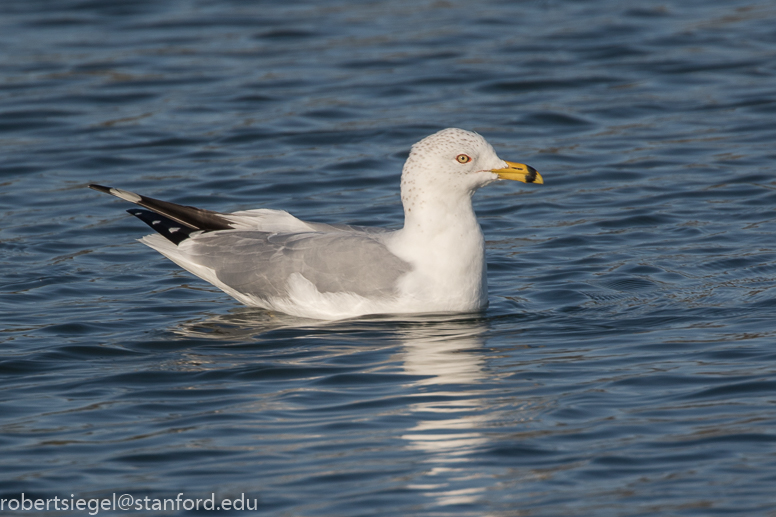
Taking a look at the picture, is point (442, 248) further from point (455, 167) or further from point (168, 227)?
point (168, 227)

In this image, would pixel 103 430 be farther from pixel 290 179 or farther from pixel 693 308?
pixel 290 179

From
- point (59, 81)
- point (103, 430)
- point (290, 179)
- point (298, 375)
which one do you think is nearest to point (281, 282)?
point (298, 375)

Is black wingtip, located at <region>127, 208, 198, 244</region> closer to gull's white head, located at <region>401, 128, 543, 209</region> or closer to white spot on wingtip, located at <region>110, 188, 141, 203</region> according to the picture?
white spot on wingtip, located at <region>110, 188, 141, 203</region>

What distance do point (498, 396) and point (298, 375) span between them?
1.35 m

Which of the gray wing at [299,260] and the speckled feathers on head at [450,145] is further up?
the speckled feathers on head at [450,145]

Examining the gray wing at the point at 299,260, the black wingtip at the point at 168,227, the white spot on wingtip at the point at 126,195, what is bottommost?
the gray wing at the point at 299,260

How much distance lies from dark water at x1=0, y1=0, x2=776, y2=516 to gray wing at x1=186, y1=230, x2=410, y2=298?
0.30 metres

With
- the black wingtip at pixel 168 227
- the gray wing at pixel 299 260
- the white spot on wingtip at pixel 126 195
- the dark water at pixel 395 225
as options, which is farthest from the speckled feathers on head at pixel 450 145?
the white spot on wingtip at pixel 126 195

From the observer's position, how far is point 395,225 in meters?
11.8

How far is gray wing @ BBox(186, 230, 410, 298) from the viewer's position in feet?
29.4

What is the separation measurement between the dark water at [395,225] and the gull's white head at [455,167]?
997 mm

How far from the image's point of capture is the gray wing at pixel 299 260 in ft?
29.4

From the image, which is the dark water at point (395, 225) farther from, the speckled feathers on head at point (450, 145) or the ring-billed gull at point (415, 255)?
the speckled feathers on head at point (450, 145)

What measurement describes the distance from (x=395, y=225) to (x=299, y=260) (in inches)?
107
